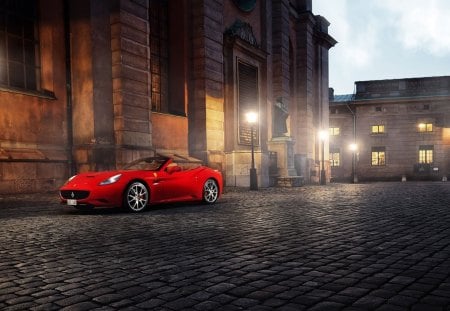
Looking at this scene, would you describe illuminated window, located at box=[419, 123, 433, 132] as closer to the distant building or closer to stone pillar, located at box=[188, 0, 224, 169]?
the distant building

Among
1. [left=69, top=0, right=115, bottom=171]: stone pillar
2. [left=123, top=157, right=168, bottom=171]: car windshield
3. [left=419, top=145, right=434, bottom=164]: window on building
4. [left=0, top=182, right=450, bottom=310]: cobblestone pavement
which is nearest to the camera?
[left=0, top=182, right=450, bottom=310]: cobblestone pavement

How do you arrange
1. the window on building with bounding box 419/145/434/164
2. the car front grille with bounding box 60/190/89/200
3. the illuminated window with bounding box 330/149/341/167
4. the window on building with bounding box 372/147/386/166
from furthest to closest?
the illuminated window with bounding box 330/149/341/167 < the window on building with bounding box 372/147/386/166 < the window on building with bounding box 419/145/434/164 < the car front grille with bounding box 60/190/89/200

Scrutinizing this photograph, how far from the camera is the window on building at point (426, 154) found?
4097 cm

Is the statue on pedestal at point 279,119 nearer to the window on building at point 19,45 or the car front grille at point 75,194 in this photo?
the window on building at point 19,45

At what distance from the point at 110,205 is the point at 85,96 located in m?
6.30

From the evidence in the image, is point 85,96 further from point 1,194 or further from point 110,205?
point 110,205

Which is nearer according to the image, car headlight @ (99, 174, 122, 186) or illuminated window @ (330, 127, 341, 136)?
car headlight @ (99, 174, 122, 186)

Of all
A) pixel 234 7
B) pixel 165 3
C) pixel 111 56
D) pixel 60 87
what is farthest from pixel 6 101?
pixel 234 7

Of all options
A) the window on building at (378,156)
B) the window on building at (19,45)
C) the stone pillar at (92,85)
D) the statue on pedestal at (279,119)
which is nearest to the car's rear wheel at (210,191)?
the stone pillar at (92,85)

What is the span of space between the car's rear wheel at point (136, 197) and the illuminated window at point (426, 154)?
38.7 metres

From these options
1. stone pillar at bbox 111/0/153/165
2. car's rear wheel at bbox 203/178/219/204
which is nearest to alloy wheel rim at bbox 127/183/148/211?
car's rear wheel at bbox 203/178/219/204

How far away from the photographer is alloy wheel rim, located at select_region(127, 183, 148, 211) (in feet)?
28.0

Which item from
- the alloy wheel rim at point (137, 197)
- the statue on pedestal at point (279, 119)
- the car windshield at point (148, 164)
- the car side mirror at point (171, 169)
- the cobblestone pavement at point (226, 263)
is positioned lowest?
the cobblestone pavement at point (226, 263)

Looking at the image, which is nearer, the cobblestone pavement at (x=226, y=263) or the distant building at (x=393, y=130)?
the cobblestone pavement at (x=226, y=263)
